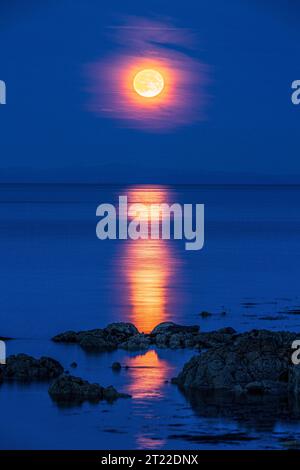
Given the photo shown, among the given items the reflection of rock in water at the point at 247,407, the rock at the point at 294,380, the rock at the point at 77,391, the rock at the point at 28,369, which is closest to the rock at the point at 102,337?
the rock at the point at 28,369

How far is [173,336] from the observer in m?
37.0

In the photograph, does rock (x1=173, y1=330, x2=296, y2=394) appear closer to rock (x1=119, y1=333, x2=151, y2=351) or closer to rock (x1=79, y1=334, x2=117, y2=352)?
rock (x1=119, y1=333, x2=151, y2=351)

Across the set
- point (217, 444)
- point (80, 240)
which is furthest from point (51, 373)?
point (80, 240)

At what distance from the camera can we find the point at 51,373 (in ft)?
107

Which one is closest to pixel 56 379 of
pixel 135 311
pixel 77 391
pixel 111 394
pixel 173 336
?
pixel 77 391

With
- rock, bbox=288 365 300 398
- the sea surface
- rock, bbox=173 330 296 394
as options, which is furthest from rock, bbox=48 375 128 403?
rock, bbox=288 365 300 398

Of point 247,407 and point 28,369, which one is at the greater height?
point 28,369

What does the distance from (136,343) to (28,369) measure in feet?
17.4

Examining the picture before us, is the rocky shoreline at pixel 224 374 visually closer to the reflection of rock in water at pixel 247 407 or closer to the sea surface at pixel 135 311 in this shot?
the reflection of rock in water at pixel 247 407

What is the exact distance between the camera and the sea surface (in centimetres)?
2741

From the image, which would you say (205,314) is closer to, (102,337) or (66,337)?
(66,337)

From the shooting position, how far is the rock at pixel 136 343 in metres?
36.7
